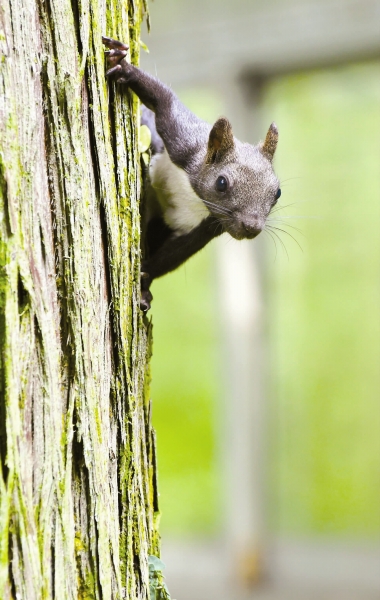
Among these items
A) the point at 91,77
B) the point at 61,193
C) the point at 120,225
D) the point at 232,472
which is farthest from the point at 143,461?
the point at 232,472

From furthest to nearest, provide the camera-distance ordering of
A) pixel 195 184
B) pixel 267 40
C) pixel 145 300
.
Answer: pixel 267 40 → pixel 195 184 → pixel 145 300

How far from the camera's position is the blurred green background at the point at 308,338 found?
6578mm

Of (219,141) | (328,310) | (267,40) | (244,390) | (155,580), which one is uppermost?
(267,40)

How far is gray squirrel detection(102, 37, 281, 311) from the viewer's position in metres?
3.02

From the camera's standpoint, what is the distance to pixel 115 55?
2.38 m

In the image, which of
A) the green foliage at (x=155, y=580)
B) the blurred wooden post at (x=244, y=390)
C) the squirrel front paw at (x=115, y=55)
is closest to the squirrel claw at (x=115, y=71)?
the squirrel front paw at (x=115, y=55)

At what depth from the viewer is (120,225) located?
7.59ft

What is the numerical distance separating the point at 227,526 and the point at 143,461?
4818 millimetres

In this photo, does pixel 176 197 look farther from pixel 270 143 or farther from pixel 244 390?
pixel 244 390

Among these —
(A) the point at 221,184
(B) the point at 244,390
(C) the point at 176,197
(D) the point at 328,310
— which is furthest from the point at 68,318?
(D) the point at 328,310

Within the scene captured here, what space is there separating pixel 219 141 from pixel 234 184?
202mm

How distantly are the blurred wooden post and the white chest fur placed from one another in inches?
125

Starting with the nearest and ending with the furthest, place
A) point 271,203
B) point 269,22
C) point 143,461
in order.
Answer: point 143,461
point 271,203
point 269,22

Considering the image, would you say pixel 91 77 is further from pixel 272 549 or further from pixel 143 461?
pixel 272 549
